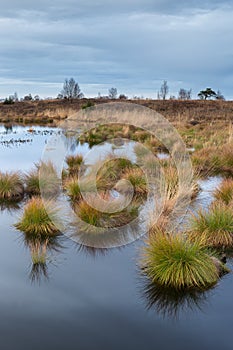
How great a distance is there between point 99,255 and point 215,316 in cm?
232

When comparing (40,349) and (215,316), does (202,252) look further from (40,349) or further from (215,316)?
(40,349)

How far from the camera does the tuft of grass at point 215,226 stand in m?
6.99

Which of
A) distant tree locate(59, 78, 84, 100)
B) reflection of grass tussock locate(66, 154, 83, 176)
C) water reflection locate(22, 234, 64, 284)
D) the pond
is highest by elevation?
distant tree locate(59, 78, 84, 100)

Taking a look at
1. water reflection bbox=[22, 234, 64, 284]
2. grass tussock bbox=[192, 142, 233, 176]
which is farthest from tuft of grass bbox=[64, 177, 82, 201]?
grass tussock bbox=[192, 142, 233, 176]

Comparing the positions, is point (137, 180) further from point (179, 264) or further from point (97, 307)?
point (97, 307)

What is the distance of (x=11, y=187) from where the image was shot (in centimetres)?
1030

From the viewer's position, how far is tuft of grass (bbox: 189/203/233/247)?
6.99 meters

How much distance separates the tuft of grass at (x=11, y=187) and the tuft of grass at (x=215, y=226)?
15.3ft

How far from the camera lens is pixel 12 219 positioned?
8.48 metres

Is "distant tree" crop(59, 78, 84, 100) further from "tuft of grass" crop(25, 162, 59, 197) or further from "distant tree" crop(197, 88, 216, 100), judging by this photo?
"tuft of grass" crop(25, 162, 59, 197)

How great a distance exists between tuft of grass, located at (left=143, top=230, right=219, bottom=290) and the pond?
0.61 ft

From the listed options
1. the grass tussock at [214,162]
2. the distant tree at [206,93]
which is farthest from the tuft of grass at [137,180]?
the distant tree at [206,93]

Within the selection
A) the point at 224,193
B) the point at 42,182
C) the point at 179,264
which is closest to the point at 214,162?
the point at 224,193

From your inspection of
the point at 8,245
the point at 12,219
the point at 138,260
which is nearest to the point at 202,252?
the point at 138,260
